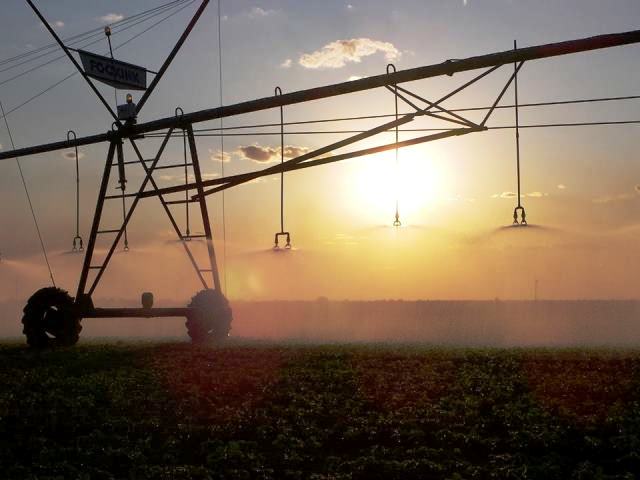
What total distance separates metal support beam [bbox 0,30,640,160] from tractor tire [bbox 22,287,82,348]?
705 centimetres

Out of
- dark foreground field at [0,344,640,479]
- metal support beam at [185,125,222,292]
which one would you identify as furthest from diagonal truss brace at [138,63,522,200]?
dark foreground field at [0,344,640,479]

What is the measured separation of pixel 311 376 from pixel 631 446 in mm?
9506

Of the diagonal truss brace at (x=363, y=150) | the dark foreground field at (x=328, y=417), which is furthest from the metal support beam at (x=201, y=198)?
the dark foreground field at (x=328, y=417)

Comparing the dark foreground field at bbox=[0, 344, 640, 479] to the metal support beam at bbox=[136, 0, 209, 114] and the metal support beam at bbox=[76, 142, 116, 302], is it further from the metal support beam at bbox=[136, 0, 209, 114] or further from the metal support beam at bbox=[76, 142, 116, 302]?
the metal support beam at bbox=[136, 0, 209, 114]

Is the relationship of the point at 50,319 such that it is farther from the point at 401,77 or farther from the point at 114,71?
the point at 401,77

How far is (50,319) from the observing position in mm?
30906

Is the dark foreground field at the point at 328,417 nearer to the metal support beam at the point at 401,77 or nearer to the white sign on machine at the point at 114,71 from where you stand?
the metal support beam at the point at 401,77

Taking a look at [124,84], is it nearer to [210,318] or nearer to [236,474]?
[210,318]

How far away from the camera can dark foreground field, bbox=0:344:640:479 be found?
16.0 meters

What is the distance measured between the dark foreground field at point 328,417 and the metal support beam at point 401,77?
8.83 m

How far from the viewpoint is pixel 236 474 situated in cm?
1555

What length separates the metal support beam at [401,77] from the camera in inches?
845

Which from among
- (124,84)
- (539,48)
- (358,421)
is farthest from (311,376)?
(124,84)

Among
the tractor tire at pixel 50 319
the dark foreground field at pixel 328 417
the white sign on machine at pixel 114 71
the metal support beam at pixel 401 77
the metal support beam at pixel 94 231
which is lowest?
the dark foreground field at pixel 328 417
